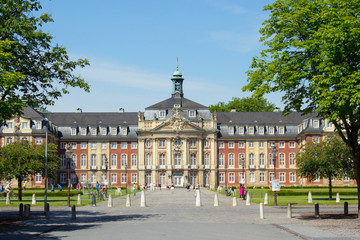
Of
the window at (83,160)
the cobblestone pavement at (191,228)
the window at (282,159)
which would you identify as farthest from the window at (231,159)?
the cobblestone pavement at (191,228)

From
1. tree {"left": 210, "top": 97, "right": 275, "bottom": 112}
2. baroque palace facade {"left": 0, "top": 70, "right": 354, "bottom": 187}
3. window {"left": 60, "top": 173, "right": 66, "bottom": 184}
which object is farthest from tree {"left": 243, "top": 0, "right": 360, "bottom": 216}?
tree {"left": 210, "top": 97, "right": 275, "bottom": 112}

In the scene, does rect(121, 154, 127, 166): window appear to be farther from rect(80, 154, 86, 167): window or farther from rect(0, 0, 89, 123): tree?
rect(0, 0, 89, 123): tree

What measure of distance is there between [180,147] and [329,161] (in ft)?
172

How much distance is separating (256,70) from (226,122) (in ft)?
255

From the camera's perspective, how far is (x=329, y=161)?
2160 inches

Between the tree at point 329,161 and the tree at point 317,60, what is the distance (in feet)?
81.2

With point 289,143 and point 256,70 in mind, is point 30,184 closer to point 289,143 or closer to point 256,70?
point 289,143

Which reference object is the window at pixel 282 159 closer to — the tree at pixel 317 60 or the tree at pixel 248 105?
the tree at pixel 248 105

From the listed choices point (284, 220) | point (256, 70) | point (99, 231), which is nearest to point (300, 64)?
point (256, 70)

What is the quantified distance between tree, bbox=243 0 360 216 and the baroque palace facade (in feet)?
244

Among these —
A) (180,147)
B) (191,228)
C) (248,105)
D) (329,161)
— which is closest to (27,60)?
(191,228)

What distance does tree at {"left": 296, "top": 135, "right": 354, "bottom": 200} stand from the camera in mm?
54750

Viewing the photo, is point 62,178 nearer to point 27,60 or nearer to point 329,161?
point 329,161

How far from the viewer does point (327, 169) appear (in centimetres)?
5472
